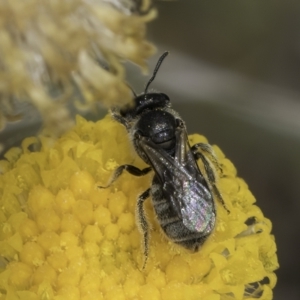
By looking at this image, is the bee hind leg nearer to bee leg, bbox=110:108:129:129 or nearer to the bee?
the bee

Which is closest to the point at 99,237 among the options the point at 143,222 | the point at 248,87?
the point at 143,222

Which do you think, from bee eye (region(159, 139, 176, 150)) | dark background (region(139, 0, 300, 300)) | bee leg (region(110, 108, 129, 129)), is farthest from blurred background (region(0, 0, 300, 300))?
bee eye (region(159, 139, 176, 150))

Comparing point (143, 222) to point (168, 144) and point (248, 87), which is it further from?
point (248, 87)

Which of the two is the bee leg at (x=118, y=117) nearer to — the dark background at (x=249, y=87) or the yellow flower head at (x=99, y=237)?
the yellow flower head at (x=99, y=237)

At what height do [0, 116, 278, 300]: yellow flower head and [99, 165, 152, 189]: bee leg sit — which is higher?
[99, 165, 152, 189]: bee leg

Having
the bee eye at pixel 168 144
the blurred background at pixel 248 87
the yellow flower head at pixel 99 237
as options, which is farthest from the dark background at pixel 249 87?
the bee eye at pixel 168 144

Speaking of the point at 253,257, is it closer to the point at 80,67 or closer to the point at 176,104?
the point at 80,67
